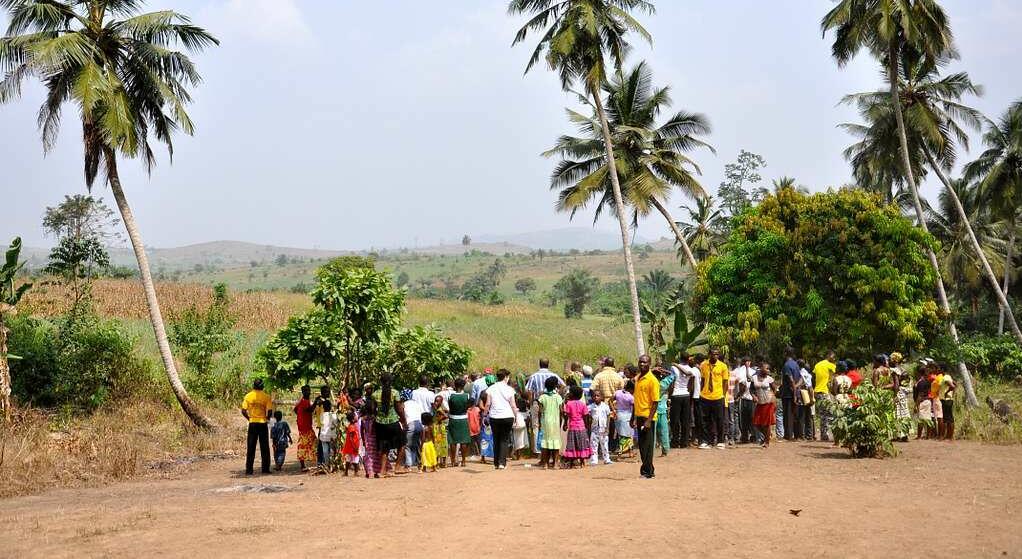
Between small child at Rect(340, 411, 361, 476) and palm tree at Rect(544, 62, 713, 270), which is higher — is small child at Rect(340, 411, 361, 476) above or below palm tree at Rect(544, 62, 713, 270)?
below

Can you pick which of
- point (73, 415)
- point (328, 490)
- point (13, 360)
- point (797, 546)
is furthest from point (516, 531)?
point (13, 360)

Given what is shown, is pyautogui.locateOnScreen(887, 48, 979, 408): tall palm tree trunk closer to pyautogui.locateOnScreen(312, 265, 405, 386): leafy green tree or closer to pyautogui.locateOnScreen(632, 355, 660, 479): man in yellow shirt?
pyautogui.locateOnScreen(632, 355, 660, 479): man in yellow shirt

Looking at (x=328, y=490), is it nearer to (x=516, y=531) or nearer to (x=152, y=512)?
(x=152, y=512)

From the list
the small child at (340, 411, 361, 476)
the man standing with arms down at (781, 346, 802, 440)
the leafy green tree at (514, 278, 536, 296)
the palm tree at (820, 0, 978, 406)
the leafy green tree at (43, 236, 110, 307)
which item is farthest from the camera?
the leafy green tree at (514, 278, 536, 296)

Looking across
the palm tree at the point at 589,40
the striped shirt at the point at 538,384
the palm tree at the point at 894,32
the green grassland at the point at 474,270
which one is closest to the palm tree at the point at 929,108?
the palm tree at the point at 894,32

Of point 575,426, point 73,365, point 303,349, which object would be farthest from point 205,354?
point 575,426

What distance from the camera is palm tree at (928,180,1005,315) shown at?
4072 cm

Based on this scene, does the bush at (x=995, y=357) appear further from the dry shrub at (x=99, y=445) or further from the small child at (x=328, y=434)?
the dry shrub at (x=99, y=445)

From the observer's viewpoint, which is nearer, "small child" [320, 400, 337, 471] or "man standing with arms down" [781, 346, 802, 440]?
"small child" [320, 400, 337, 471]

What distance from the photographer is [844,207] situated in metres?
24.7

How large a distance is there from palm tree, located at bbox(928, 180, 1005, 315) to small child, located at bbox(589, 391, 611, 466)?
30417mm

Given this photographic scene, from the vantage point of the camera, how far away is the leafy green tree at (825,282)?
23.6 m

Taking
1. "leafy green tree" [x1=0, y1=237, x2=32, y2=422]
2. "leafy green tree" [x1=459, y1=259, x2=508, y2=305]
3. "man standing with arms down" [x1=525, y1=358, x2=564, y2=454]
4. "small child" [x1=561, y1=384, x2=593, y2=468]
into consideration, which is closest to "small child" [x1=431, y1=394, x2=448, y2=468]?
"man standing with arms down" [x1=525, y1=358, x2=564, y2=454]

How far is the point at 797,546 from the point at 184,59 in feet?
56.3
